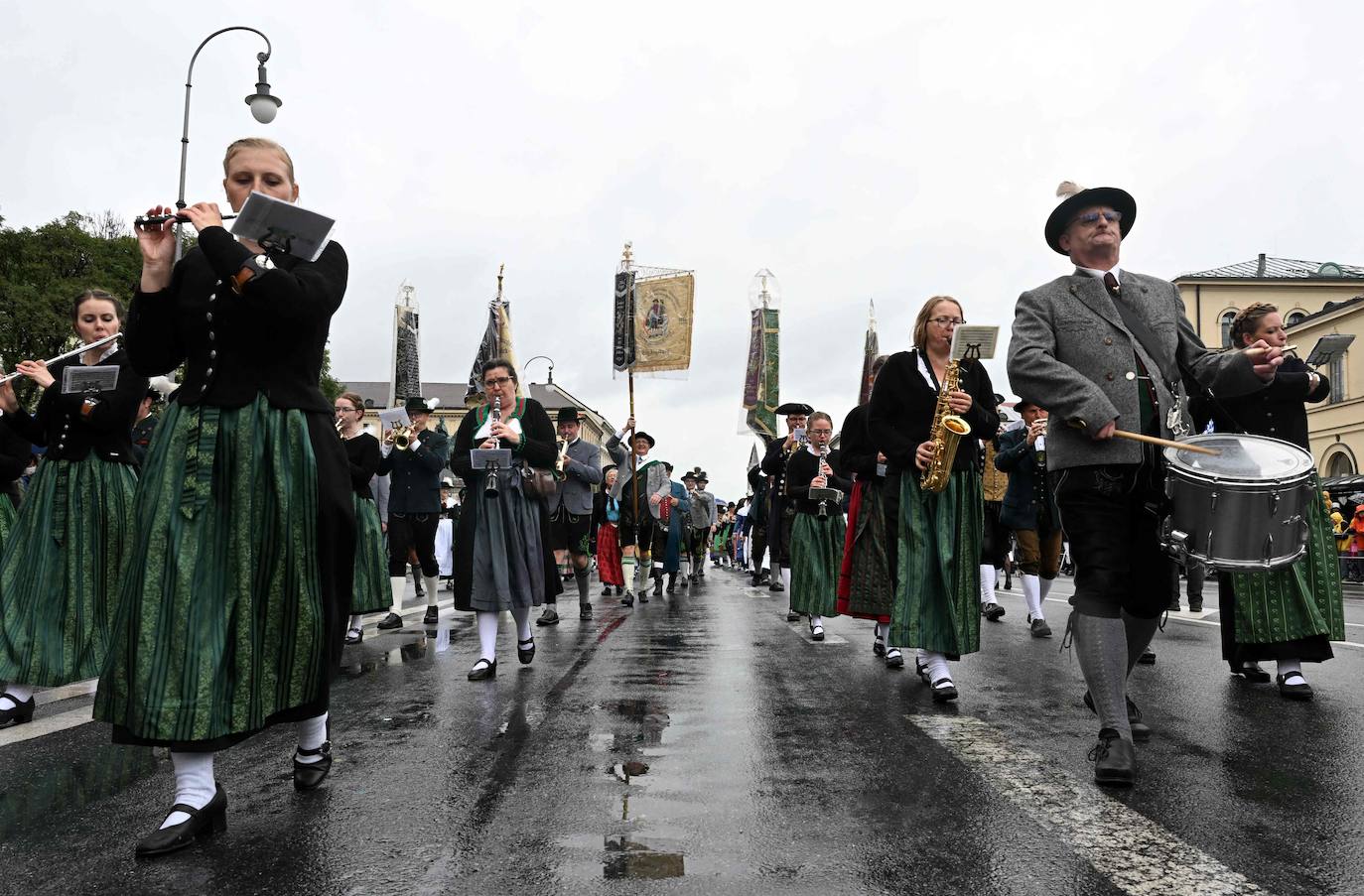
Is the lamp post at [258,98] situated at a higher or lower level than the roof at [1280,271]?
lower

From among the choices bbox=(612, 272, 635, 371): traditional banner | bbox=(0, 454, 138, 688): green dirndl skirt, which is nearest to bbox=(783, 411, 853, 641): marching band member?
bbox=(0, 454, 138, 688): green dirndl skirt

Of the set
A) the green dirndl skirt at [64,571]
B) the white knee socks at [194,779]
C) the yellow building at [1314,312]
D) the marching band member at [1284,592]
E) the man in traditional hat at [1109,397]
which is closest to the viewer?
the white knee socks at [194,779]

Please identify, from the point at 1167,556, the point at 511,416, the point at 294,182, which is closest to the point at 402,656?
the point at 511,416

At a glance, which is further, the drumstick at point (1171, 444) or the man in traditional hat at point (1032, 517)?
the man in traditional hat at point (1032, 517)

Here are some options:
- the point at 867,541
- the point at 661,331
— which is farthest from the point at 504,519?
the point at 661,331

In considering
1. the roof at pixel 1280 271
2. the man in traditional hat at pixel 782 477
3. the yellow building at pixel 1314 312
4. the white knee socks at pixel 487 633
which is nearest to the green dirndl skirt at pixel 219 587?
the white knee socks at pixel 487 633

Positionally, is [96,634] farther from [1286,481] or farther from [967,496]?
[1286,481]

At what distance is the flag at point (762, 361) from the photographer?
24.0 metres

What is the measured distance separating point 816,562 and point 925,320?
334 cm

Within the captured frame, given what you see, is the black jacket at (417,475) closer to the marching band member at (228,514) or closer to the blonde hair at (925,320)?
the blonde hair at (925,320)

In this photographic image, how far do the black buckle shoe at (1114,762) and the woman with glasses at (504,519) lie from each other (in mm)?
3775

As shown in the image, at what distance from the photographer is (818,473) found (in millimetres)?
9516

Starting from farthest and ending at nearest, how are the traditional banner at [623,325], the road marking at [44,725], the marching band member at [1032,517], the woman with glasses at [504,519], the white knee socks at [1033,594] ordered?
the traditional banner at [623,325]
the marching band member at [1032,517]
the white knee socks at [1033,594]
the woman with glasses at [504,519]
the road marking at [44,725]

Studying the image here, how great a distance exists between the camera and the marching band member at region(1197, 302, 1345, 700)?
207 inches
